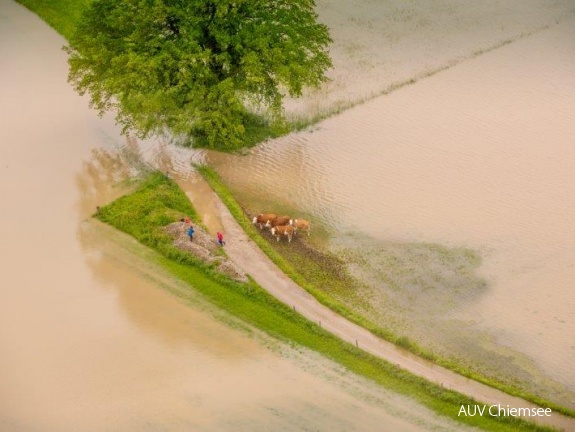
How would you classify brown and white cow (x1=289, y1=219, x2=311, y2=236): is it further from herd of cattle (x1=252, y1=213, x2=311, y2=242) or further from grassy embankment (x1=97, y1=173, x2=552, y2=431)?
grassy embankment (x1=97, y1=173, x2=552, y2=431)

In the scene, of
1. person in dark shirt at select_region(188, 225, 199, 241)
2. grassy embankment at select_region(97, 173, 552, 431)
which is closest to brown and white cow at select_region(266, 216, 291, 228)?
person in dark shirt at select_region(188, 225, 199, 241)

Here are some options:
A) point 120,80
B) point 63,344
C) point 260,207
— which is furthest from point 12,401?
point 120,80

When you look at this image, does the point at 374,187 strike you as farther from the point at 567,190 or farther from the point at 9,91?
the point at 9,91

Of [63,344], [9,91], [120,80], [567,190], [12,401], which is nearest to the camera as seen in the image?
[12,401]

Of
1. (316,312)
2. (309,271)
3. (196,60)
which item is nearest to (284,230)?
(309,271)

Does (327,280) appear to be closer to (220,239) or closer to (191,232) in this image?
(220,239)

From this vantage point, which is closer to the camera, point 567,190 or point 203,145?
point 567,190

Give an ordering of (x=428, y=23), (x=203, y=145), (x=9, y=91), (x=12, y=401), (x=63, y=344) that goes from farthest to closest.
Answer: (x=428, y=23), (x=9, y=91), (x=203, y=145), (x=63, y=344), (x=12, y=401)
